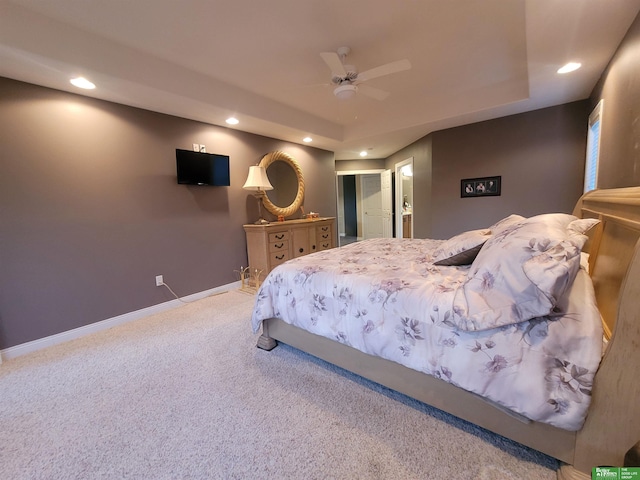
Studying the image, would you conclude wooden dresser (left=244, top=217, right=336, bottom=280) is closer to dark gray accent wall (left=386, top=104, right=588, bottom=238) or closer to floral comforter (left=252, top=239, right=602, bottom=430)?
floral comforter (left=252, top=239, right=602, bottom=430)

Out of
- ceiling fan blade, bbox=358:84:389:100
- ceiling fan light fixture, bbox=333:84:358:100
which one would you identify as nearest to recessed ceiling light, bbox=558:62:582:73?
ceiling fan blade, bbox=358:84:389:100

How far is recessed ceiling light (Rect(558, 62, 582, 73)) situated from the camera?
2.33 m

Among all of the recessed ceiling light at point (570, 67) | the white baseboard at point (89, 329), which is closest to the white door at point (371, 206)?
the recessed ceiling light at point (570, 67)

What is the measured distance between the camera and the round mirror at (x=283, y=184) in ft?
13.6

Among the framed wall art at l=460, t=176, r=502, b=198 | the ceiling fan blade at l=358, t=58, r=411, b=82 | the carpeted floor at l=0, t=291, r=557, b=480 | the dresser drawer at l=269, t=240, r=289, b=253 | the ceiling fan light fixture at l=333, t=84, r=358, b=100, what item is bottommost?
the carpeted floor at l=0, t=291, r=557, b=480

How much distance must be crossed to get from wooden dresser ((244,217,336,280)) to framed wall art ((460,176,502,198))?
2295 millimetres

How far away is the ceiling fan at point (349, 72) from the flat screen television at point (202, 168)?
1.77 m

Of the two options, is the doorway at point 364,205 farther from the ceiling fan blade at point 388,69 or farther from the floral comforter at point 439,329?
the floral comforter at point 439,329

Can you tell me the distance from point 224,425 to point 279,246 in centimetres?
260

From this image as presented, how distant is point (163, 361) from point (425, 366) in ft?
6.20

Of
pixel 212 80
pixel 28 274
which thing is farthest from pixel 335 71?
pixel 28 274

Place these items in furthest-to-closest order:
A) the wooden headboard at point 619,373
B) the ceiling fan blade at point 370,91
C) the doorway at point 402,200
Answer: the doorway at point 402,200, the ceiling fan blade at point 370,91, the wooden headboard at point 619,373

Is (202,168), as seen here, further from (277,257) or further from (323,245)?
(323,245)

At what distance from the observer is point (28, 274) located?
7.36 feet
